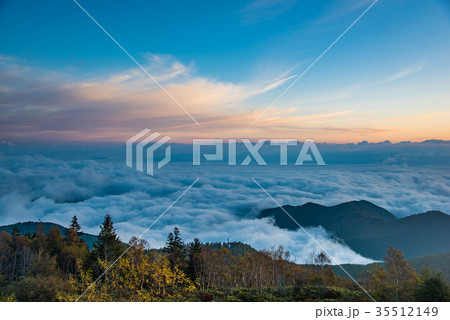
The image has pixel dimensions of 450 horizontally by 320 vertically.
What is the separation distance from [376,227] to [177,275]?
13.4 metres

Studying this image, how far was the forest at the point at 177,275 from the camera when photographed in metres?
7.35

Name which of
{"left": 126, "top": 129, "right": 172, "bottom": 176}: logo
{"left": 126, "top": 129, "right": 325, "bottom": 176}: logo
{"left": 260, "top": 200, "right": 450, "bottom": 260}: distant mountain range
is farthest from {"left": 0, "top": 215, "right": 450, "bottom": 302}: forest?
{"left": 126, "top": 129, "right": 325, "bottom": 176}: logo

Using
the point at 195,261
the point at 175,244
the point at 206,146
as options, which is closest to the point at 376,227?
the point at 195,261

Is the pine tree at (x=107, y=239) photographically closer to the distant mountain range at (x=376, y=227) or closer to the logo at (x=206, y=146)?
the logo at (x=206, y=146)

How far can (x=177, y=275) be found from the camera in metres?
7.42

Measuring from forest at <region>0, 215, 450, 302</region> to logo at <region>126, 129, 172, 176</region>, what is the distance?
12.1ft

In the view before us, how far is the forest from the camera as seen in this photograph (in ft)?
24.1

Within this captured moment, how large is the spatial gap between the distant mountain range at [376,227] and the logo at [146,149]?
8.58 m

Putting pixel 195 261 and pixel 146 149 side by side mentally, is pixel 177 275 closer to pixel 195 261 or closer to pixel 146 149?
pixel 195 261

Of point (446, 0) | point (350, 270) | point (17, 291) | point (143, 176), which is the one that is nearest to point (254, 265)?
point (350, 270)

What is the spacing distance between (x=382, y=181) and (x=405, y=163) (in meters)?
1.67

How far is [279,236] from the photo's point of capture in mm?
18562
